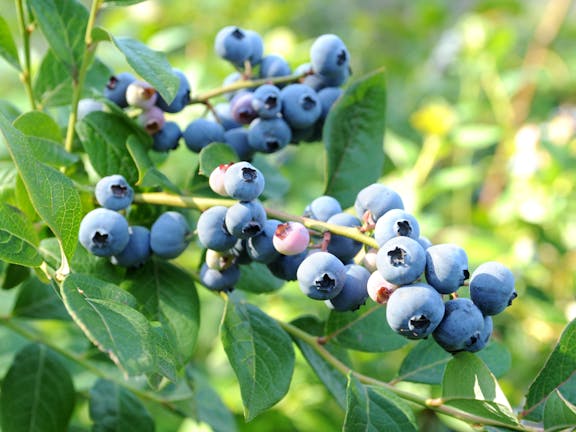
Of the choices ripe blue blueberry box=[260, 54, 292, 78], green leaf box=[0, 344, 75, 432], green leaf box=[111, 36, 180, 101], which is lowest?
green leaf box=[0, 344, 75, 432]

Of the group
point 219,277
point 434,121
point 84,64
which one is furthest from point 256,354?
point 434,121

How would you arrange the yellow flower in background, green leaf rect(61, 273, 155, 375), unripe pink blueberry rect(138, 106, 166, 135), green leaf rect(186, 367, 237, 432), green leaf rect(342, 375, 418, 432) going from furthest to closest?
the yellow flower in background
green leaf rect(186, 367, 237, 432)
unripe pink blueberry rect(138, 106, 166, 135)
green leaf rect(342, 375, 418, 432)
green leaf rect(61, 273, 155, 375)

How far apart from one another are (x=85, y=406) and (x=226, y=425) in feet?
2.20

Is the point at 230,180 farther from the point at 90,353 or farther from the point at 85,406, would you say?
the point at 85,406

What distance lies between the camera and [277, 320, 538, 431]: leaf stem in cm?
95

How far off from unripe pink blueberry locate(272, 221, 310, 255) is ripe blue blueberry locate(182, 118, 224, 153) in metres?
0.30

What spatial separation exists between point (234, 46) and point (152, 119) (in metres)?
0.22

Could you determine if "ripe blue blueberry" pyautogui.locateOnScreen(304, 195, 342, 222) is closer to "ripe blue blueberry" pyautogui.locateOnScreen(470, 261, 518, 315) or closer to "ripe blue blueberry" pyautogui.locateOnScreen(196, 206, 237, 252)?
"ripe blue blueberry" pyautogui.locateOnScreen(196, 206, 237, 252)

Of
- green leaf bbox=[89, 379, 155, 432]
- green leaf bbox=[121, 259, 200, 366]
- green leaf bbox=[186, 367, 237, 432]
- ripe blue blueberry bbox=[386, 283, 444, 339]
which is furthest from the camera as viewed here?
green leaf bbox=[186, 367, 237, 432]

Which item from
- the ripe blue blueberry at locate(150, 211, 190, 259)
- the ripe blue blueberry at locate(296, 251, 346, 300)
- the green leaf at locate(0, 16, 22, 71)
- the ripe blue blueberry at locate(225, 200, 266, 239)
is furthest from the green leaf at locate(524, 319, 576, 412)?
the green leaf at locate(0, 16, 22, 71)

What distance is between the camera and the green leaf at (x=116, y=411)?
1416 mm

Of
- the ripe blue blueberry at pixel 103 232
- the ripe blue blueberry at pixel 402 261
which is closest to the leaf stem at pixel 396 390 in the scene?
the ripe blue blueberry at pixel 402 261

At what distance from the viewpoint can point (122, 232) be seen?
99 centimetres

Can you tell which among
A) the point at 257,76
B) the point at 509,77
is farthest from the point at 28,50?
the point at 509,77
